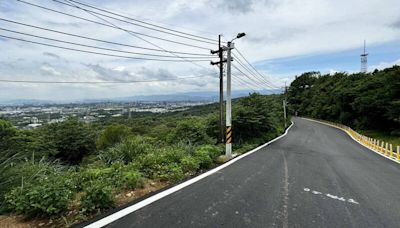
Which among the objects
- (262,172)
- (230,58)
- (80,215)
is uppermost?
(230,58)

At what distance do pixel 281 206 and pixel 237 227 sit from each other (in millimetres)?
1466

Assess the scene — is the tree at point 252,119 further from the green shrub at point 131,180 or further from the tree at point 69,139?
the tree at point 69,139

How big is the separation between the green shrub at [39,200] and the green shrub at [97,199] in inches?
11.4

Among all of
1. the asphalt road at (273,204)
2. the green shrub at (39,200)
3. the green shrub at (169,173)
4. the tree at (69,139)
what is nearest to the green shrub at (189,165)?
the green shrub at (169,173)

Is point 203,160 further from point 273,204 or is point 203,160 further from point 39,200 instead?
point 39,200

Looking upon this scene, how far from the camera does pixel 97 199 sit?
444 centimetres

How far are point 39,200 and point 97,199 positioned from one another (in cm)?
89

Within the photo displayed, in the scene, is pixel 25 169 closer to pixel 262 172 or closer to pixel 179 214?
pixel 179 214

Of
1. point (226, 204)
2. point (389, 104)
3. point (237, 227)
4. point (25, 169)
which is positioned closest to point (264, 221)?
point (237, 227)

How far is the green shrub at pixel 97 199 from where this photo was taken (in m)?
4.29

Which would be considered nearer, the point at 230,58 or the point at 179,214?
the point at 179,214

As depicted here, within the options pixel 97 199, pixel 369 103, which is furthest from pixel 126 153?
pixel 369 103

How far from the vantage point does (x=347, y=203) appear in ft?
17.4

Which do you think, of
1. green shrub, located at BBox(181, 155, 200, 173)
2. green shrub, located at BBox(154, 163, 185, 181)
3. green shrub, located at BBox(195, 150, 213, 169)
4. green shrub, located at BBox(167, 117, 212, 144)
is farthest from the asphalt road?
green shrub, located at BBox(167, 117, 212, 144)
